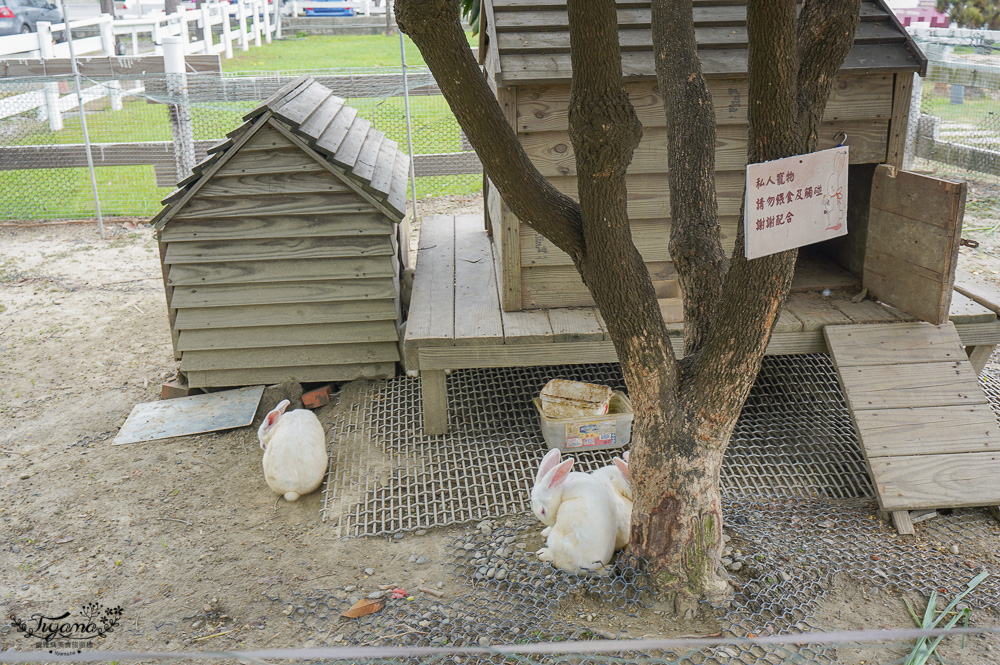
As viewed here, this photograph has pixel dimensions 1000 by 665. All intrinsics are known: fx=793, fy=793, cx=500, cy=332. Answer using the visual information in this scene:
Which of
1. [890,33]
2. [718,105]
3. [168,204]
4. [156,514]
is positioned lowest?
[156,514]

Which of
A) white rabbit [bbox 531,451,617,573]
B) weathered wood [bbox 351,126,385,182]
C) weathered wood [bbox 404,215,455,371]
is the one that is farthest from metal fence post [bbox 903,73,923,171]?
white rabbit [bbox 531,451,617,573]

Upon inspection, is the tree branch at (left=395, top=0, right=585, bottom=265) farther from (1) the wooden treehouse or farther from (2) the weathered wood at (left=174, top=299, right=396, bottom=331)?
(2) the weathered wood at (left=174, top=299, right=396, bottom=331)

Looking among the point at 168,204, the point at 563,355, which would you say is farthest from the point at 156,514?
the point at 563,355

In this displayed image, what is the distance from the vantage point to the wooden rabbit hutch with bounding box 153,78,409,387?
15.8 feet

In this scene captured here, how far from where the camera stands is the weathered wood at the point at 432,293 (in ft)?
13.9

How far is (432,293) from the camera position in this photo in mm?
4957

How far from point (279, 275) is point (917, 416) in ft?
12.1

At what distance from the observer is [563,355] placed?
4.30 m

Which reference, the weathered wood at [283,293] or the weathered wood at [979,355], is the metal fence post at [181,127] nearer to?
the weathered wood at [283,293]

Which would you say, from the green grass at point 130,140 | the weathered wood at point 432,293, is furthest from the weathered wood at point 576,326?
→ the green grass at point 130,140

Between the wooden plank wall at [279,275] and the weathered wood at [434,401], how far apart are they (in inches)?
31.9

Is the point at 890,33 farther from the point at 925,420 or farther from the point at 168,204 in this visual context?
the point at 168,204

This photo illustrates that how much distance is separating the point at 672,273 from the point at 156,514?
3091 mm

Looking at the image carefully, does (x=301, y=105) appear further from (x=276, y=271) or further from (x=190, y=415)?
(x=190, y=415)
